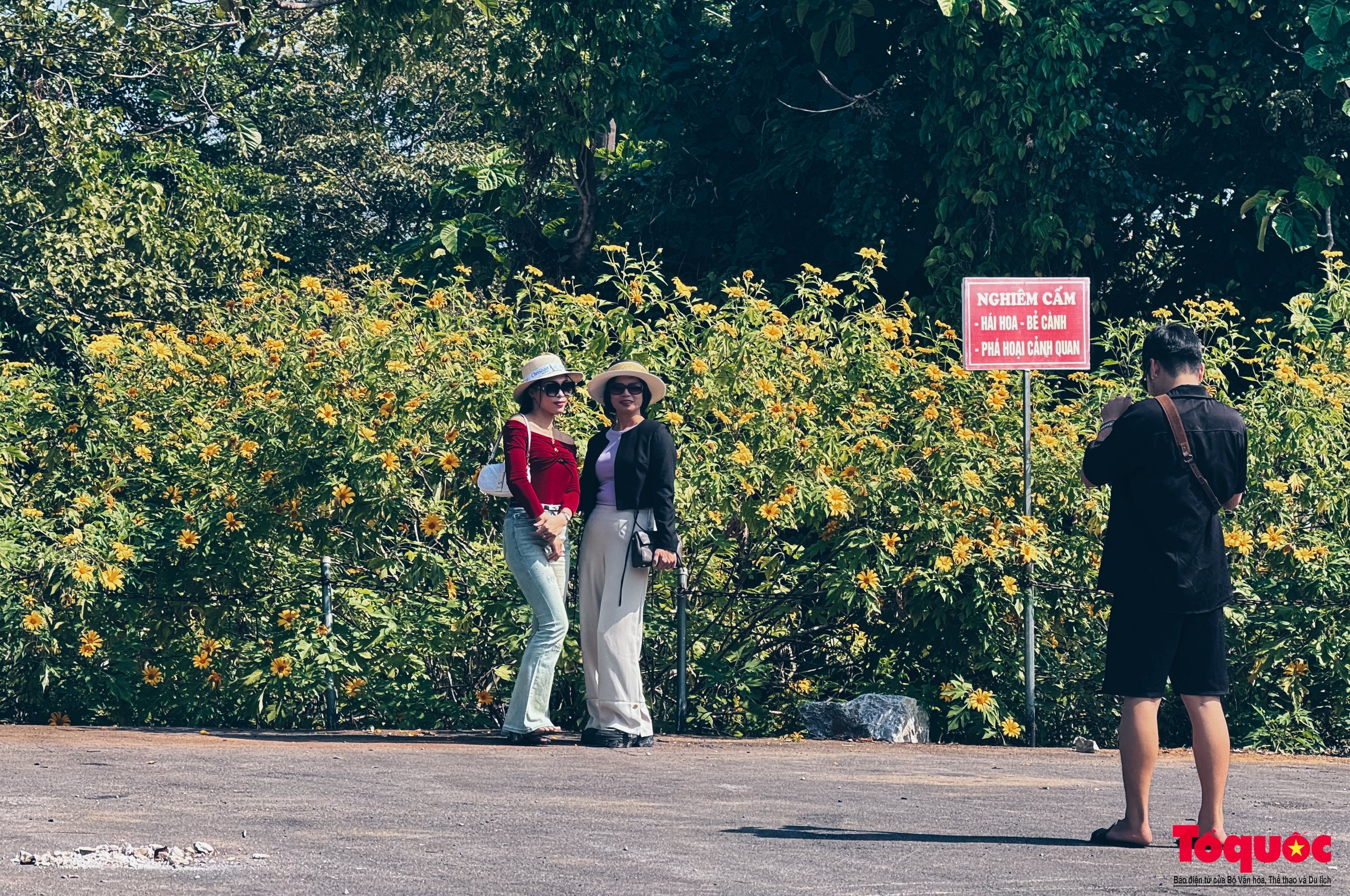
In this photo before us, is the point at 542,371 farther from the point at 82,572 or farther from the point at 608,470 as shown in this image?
the point at 82,572

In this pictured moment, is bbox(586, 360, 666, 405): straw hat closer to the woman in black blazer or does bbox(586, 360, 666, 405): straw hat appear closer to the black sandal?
the woman in black blazer

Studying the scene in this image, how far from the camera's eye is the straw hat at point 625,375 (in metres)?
7.73

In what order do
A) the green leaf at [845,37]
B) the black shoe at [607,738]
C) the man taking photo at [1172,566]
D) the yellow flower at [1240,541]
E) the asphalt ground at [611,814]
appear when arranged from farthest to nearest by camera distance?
the green leaf at [845,37]
the yellow flower at [1240,541]
the black shoe at [607,738]
the man taking photo at [1172,566]
the asphalt ground at [611,814]

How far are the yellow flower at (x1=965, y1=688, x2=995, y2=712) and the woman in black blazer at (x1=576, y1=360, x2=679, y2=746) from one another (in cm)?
170

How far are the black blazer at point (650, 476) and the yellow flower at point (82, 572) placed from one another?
271cm

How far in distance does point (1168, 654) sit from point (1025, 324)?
3.73m

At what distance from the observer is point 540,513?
761cm

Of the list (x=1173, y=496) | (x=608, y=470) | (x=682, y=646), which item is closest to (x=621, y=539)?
(x=608, y=470)

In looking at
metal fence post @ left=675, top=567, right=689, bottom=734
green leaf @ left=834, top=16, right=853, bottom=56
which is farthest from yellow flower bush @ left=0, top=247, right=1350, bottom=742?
green leaf @ left=834, top=16, right=853, bottom=56

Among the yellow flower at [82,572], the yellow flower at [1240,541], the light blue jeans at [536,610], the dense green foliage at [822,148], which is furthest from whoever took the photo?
the dense green foliage at [822,148]

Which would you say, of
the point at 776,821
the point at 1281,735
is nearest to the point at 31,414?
the point at 776,821

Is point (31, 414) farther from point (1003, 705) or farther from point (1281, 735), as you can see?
point (1281, 735)

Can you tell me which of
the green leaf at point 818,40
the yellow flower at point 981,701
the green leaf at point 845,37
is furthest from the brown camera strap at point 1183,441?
the green leaf at point 845,37

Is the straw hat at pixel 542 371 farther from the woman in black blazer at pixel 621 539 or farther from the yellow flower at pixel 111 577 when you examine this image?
the yellow flower at pixel 111 577
